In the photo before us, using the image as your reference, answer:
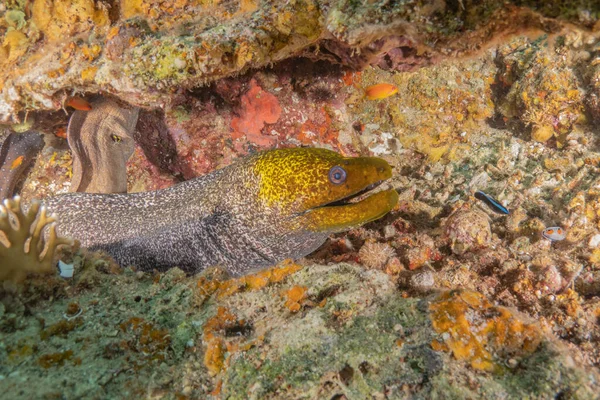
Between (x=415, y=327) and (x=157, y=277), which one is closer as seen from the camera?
(x=415, y=327)

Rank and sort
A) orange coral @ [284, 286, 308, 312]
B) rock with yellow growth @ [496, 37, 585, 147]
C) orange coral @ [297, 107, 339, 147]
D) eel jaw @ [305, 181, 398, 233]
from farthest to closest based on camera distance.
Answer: orange coral @ [297, 107, 339, 147], rock with yellow growth @ [496, 37, 585, 147], eel jaw @ [305, 181, 398, 233], orange coral @ [284, 286, 308, 312]

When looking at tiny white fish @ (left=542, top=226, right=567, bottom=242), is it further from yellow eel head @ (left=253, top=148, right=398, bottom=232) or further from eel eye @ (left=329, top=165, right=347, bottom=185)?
eel eye @ (left=329, top=165, right=347, bottom=185)

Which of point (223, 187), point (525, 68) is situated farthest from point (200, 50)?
point (525, 68)

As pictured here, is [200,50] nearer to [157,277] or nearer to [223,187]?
[223,187]

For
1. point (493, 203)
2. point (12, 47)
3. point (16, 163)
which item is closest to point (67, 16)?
point (12, 47)

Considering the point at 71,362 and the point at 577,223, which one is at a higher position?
the point at 71,362

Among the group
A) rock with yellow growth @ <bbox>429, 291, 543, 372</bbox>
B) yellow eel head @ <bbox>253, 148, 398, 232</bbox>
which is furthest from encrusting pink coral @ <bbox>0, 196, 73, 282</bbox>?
rock with yellow growth @ <bbox>429, 291, 543, 372</bbox>

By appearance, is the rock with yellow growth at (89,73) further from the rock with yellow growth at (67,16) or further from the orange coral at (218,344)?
the orange coral at (218,344)

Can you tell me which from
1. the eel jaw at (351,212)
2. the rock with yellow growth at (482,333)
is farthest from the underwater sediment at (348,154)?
the eel jaw at (351,212)
